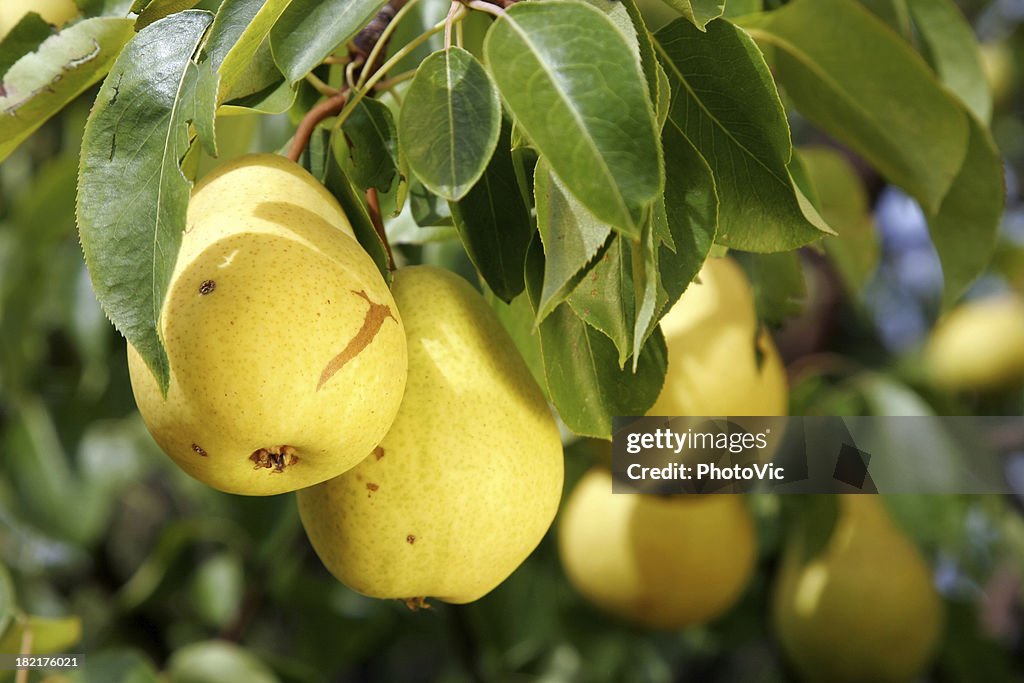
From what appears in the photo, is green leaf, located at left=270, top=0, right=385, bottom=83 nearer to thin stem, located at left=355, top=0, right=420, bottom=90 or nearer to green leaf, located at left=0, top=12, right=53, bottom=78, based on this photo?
thin stem, located at left=355, top=0, right=420, bottom=90

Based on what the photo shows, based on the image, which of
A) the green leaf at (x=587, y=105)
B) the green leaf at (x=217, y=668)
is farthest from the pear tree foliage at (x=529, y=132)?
the green leaf at (x=217, y=668)

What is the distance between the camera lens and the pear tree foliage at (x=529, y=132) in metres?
0.46

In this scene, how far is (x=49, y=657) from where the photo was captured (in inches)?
35.2

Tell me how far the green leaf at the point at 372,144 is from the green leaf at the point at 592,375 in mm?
136

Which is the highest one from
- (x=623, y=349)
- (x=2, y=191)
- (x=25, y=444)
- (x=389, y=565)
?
(x=623, y=349)

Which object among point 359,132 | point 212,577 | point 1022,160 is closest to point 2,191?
point 212,577

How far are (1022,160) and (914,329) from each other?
447 mm

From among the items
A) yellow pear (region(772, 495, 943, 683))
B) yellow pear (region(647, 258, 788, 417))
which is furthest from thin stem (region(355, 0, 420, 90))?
yellow pear (region(772, 495, 943, 683))

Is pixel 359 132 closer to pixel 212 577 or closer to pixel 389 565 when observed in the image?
pixel 389 565

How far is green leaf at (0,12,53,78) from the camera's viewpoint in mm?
656

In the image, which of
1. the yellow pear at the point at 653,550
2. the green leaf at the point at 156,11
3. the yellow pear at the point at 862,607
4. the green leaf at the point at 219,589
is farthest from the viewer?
the green leaf at the point at 219,589

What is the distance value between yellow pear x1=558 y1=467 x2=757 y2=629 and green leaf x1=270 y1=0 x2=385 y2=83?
783 mm

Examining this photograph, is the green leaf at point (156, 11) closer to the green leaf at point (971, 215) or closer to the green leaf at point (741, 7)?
the green leaf at point (741, 7)

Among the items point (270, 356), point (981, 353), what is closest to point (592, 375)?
point (270, 356)
